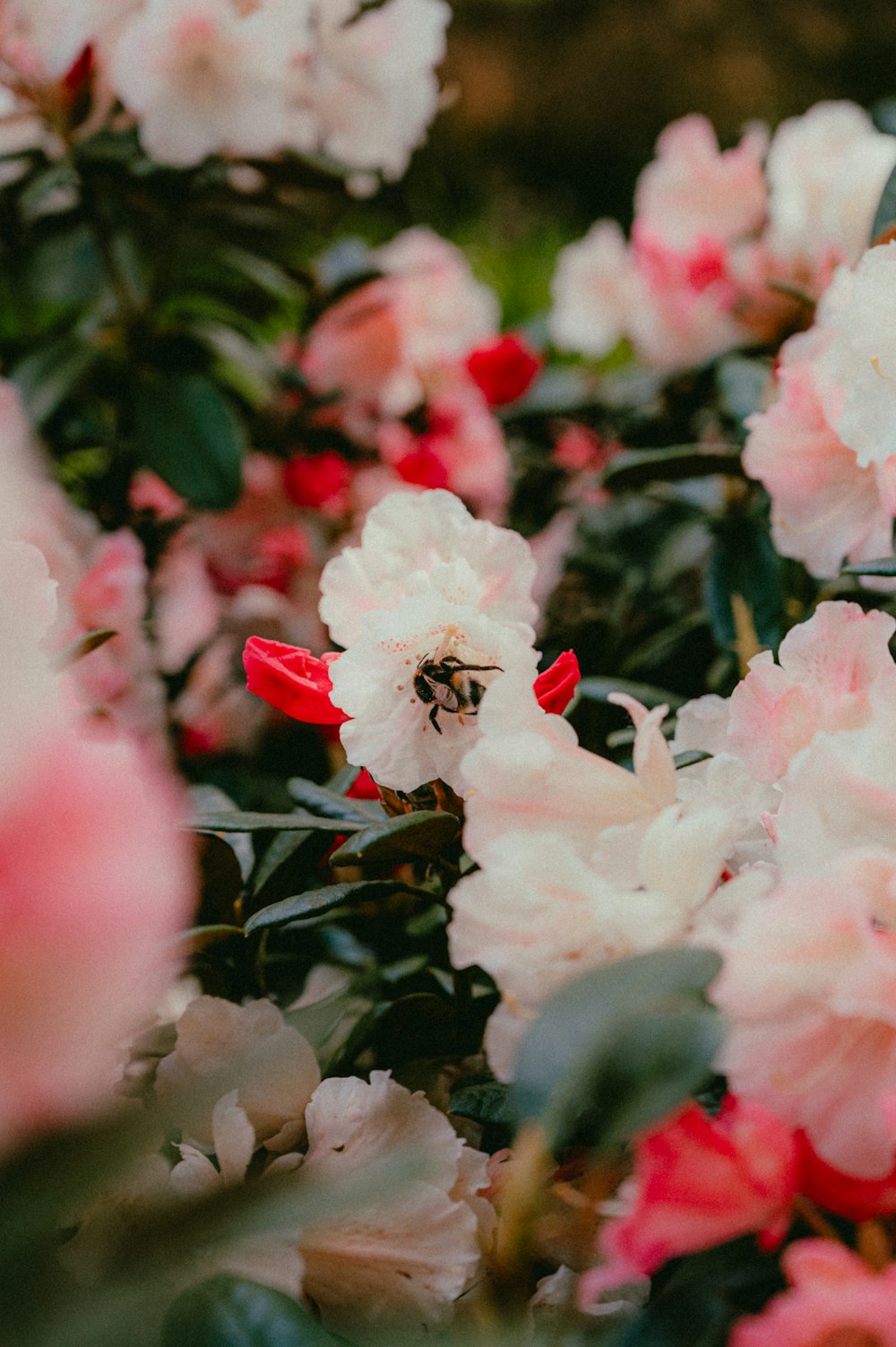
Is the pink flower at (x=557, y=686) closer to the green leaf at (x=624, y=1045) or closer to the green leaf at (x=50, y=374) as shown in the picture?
the green leaf at (x=624, y=1045)

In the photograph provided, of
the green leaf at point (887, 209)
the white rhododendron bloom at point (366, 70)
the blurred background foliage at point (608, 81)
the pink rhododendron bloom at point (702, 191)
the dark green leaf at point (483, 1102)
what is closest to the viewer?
the dark green leaf at point (483, 1102)

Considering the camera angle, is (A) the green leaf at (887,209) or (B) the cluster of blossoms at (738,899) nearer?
(B) the cluster of blossoms at (738,899)

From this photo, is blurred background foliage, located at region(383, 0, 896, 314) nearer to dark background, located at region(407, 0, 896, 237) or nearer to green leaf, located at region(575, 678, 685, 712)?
dark background, located at region(407, 0, 896, 237)

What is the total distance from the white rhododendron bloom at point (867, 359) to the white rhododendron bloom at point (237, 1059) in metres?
0.37

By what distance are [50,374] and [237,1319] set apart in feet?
2.81

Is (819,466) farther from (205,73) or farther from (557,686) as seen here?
(205,73)

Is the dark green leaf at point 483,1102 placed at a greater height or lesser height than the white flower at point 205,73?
lesser

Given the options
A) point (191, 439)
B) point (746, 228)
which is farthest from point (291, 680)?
point (746, 228)

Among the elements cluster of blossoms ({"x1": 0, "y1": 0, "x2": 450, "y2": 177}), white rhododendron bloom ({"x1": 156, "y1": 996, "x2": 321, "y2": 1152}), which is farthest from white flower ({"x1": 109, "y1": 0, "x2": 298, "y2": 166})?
white rhododendron bloom ({"x1": 156, "y1": 996, "x2": 321, "y2": 1152})

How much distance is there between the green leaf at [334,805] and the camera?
1.72ft

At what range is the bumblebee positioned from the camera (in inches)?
18.3

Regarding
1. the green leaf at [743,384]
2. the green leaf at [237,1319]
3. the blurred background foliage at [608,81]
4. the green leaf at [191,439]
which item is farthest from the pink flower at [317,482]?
the blurred background foliage at [608,81]

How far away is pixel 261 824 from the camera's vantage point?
50 centimetres

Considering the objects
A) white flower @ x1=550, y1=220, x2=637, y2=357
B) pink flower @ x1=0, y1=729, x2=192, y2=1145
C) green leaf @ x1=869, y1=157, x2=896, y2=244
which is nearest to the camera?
pink flower @ x1=0, y1=729, x2=192, y2=1145
